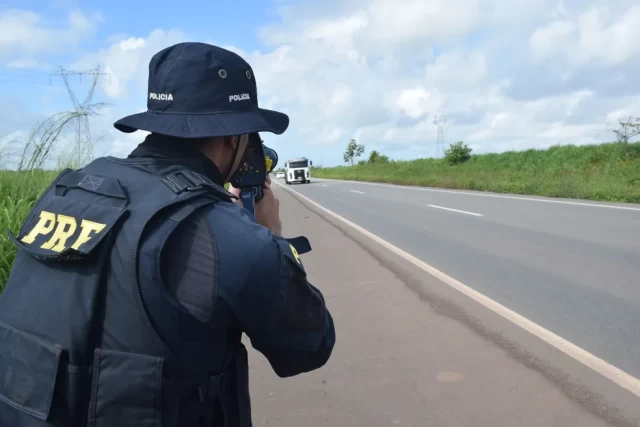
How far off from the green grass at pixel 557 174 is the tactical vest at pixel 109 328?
57.7ft

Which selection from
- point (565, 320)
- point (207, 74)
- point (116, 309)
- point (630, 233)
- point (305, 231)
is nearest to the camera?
point (116, 309)

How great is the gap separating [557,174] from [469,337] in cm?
2457

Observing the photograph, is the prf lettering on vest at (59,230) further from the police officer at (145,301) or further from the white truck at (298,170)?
the white truck at (298,170)

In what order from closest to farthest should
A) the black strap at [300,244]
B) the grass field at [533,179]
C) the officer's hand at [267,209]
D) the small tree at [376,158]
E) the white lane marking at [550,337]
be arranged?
the black strap at [300,244], the officer's hand at [267,209], the white lane marking at [550,337], the grass field at [533,179], the small tree at [376,158]

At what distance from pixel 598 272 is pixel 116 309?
667cm

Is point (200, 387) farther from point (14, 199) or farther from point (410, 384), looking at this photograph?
point (14, 199)

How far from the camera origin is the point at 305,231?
12.2m

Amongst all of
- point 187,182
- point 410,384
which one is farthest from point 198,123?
point 410,384

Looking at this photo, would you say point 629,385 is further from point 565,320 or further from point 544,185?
point 544,185

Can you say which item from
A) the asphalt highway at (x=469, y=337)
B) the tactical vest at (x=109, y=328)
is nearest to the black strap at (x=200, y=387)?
the tactical vest at (x=109, y=328)

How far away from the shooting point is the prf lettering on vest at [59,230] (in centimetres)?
132

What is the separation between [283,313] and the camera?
4.62 ft

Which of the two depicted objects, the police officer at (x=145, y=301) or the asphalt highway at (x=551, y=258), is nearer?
the police officer at (x=145, y=301)

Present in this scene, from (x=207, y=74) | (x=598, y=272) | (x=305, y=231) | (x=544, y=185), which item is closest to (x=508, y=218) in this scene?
(x=305, y=231)
